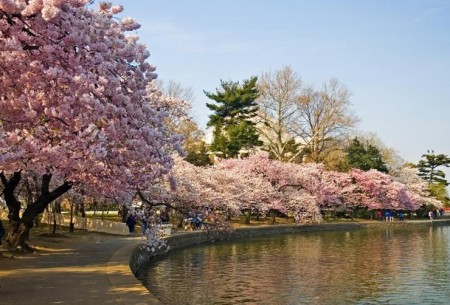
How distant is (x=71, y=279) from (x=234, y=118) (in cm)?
4960

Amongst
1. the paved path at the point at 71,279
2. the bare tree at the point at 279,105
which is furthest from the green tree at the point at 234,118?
the paved path at the point at 71,279

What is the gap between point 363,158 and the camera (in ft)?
221

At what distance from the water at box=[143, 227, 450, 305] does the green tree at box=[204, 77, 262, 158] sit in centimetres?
2640

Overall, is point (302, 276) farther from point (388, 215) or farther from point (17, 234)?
point (388, 215)

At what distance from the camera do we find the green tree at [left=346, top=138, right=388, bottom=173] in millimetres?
Result: 67250

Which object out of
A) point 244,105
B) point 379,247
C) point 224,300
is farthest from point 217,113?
point 224,300

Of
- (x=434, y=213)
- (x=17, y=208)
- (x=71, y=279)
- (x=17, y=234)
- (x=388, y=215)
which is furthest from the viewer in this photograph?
(x=434, y=213)

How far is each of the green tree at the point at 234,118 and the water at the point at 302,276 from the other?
26399mm

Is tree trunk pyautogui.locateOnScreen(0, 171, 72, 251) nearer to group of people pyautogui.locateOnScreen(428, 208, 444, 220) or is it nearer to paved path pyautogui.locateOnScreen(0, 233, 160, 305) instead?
paved path pyautogui.locateOnScreen(0, 233, 160, 305)

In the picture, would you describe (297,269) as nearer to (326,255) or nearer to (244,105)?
(326,255)

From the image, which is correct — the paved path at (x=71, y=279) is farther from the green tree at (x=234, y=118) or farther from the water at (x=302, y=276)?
the green tree at (x=234, y=118)

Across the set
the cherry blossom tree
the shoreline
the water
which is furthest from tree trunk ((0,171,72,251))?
the cherry blossom tree

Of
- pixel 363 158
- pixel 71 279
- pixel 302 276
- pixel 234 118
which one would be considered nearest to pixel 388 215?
pixel 363 158

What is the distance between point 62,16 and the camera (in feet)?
26.2
